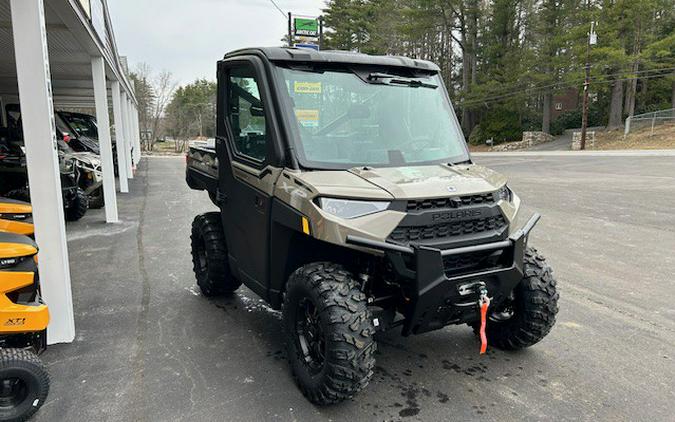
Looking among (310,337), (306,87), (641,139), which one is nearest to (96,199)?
(306,87)

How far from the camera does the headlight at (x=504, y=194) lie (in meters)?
3.16

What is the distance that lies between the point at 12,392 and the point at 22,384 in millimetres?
76

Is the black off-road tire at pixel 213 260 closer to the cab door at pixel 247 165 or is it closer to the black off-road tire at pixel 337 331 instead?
the cab door at pixel 247 165

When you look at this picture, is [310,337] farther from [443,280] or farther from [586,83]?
[586,83]

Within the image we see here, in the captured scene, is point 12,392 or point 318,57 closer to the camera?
point 12,392

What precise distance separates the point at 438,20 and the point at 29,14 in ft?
143

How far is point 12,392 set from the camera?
9.34 feet

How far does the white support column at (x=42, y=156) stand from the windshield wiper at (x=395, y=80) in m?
2.49

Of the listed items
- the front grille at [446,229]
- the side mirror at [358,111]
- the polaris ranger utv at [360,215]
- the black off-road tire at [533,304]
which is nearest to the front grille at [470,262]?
the polaris ranger utv at [360,215]

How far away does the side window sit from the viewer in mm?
3430

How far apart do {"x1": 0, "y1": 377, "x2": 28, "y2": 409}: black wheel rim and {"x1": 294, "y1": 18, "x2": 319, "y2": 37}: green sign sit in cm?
2741

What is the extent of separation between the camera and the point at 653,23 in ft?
117

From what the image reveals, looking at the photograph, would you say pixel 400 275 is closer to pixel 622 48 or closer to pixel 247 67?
pixel 247 67

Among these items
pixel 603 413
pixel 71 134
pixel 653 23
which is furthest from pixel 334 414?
pixel 653 23
